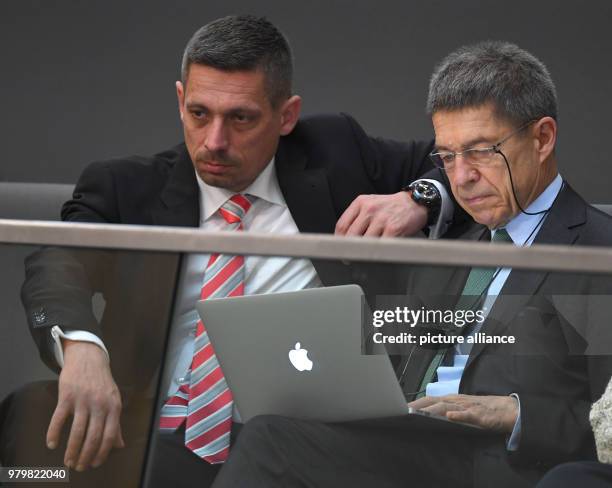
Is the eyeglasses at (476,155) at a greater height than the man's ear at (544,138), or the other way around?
the man's ear at (544,138)

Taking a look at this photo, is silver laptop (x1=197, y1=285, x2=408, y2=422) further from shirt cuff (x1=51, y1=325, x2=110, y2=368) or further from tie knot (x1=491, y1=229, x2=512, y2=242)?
tie knot (x1=491, y1=229, x2=512, y2=242)

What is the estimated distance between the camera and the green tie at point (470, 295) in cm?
115

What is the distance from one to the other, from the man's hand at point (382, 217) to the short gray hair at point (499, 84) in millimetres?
194

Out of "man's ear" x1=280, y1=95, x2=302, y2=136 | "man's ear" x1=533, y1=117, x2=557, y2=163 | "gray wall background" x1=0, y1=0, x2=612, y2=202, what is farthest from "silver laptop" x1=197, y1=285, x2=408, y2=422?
"gray wall background" x1=0, y1=0, x2=612, y2=202

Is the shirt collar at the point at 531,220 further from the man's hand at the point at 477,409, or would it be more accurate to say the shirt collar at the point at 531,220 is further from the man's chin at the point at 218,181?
the man's hand at the point at 477,409

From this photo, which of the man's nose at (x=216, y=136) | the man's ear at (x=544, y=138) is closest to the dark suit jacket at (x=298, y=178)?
the man's nose at (x=216, y=136)

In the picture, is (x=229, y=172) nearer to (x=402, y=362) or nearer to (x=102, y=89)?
(x=402, y=362)

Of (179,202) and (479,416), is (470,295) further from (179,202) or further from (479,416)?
(179,202)

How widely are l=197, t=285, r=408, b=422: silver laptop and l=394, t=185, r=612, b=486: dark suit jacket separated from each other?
53 mm

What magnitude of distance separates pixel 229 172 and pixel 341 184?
263 mm

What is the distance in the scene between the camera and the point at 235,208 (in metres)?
2.16

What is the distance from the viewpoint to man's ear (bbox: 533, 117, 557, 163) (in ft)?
6.21

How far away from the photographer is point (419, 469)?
1239 mm

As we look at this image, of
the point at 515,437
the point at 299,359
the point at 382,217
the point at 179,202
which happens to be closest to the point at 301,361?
the point at 299,359
